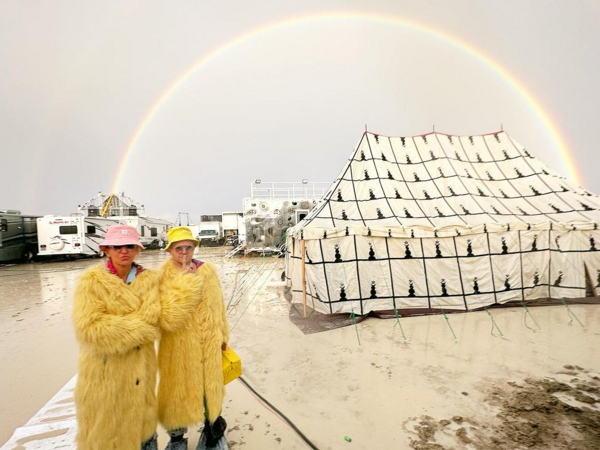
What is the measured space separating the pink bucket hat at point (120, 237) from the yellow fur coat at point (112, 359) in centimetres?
17

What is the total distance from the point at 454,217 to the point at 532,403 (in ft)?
14.3

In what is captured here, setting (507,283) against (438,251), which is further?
(507,283)

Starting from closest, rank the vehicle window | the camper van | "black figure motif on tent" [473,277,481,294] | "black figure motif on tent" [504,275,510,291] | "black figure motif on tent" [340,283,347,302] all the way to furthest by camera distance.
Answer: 1. "black figure motif on tent" [340,283,347,302]
2. "black figure motif on tent" [473,277,481,294]
3. "black figure motif on tent" [504,275,510,291]
4. the camper van
5. the vehicle window

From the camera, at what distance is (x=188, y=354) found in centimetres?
194

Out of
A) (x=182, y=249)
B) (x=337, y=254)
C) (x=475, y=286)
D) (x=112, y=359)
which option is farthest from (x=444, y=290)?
(x=112, y=359)

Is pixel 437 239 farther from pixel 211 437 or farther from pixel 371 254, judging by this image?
pixel 211 437

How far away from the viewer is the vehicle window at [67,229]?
1666 centimetres

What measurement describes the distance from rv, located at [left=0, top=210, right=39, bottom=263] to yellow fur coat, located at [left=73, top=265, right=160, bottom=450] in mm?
21666

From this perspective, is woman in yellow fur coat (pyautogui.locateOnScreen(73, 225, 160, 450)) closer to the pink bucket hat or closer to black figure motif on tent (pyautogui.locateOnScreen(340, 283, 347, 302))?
the pink bucket hat

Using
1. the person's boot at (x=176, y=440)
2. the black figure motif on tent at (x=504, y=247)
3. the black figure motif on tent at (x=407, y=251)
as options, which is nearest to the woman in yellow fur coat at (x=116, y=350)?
the person's boot at (x=176, y=440)

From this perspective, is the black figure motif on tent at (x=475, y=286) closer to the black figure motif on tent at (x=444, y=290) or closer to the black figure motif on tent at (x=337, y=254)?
the black figure motif on tent at (x=444, y=290)

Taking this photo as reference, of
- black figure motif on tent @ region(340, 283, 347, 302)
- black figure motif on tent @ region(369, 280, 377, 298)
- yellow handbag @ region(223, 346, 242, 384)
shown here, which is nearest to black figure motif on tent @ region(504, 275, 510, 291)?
black figure motif on tent @ region(369, 280, 377, 298)

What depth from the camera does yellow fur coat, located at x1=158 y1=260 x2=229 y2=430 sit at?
1.91 m

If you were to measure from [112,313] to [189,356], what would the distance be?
2.03 feet
